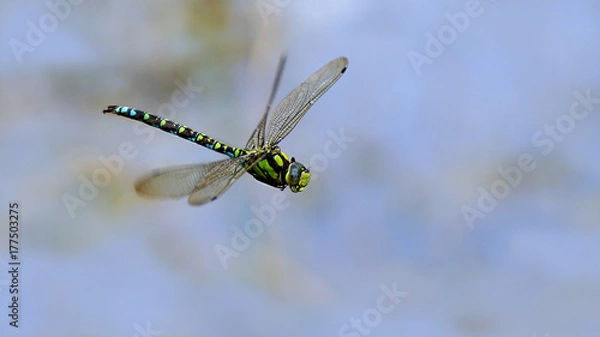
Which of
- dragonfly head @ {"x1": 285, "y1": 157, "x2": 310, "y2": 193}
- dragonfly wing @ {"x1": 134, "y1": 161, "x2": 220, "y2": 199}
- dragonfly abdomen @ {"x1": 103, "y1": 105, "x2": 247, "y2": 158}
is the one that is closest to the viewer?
dragonfly wing @ {"x1": 134, "y1": 161, "x2": 220, "y2": 199}

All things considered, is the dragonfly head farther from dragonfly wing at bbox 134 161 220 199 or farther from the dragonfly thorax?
dragonfly wing at bbox 134 161 220 199

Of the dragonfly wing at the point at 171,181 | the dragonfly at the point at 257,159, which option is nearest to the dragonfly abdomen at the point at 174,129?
the dragonfly at the point at 257,159

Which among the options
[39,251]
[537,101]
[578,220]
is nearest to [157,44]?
[39,251]

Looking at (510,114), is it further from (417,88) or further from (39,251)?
(39,251)

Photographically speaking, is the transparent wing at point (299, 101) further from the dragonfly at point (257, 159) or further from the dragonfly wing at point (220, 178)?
the dragonfly wing at point (220, 178)

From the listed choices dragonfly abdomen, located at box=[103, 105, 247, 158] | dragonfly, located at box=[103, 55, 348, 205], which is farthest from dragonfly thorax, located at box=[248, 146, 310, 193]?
dragonfly abdomen, located at box=[103, 105, 247, 158]

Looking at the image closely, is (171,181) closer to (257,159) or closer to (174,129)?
(257,159)

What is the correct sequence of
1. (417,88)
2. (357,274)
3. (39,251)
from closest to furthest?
(39,251), (357,274), (417,88)
